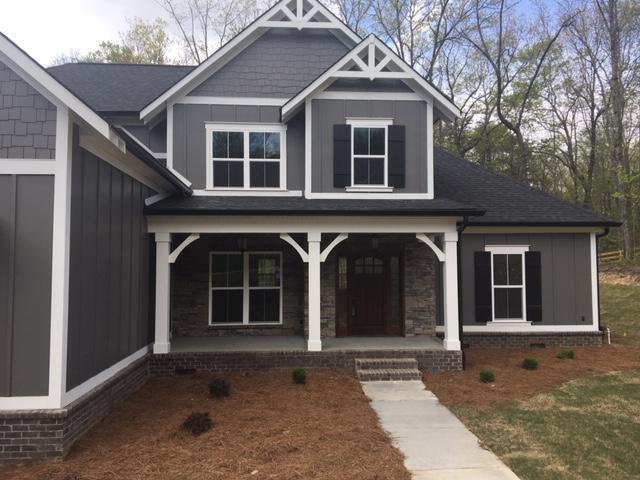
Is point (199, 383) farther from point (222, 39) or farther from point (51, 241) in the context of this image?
point (222, 39)

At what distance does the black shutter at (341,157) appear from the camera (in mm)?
9508

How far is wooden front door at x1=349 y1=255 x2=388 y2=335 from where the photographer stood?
1070cm

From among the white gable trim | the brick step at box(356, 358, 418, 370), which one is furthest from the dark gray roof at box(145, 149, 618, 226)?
the brick step at box(356, 358, 418, 370)

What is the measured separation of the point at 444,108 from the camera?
9.81m

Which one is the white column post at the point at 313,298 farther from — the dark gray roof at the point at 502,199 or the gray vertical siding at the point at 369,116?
the dark gray roof at the point at 502,199

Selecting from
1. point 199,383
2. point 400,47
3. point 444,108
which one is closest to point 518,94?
point 400,47

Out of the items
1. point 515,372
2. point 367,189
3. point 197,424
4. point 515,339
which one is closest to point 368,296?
point 367,189

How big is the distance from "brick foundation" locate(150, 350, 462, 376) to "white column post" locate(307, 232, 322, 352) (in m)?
0.20

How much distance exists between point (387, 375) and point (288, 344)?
217cm

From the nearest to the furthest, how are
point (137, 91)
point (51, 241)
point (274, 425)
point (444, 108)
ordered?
point (51, 241), point (274, 425), point (444, 108), point (137, 91)

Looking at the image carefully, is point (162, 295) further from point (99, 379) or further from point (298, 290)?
point (298, 290)

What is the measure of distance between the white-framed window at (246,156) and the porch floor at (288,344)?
3.22 meters

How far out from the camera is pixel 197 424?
5746 millimetres

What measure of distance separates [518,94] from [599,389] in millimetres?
21510
